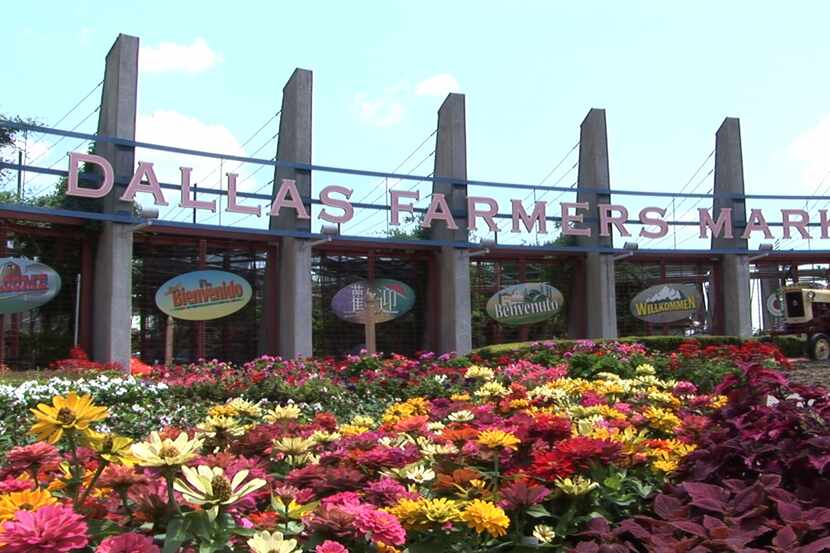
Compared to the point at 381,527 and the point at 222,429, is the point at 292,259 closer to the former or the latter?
the point at 222,429

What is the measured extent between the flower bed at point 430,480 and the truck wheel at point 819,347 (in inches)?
694

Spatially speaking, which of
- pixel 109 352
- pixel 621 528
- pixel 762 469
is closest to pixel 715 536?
pixel 621 528

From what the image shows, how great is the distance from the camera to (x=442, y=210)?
21.5m

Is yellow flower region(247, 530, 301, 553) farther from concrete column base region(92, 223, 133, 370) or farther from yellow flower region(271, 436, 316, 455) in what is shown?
concrete column base region(92, 223, 133, 370)

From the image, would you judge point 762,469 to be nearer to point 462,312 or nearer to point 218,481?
point 218,481

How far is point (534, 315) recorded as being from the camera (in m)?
23.9

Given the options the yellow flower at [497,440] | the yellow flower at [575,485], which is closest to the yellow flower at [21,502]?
the yellow flower at [497,440]

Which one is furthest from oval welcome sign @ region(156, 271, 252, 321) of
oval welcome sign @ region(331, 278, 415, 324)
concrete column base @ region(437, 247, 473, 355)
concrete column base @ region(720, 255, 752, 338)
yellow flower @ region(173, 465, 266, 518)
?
yellow flower @ region(173, 465, 266, 518)

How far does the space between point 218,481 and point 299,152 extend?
62.5 ft

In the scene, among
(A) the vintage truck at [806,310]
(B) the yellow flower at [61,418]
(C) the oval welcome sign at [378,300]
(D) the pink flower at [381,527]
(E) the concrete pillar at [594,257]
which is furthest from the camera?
(E) the concrete pillar at [594,257]

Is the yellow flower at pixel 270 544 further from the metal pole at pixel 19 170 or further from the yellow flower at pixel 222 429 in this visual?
the metal pole at pixel 19 170

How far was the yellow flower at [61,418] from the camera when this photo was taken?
2.04 m

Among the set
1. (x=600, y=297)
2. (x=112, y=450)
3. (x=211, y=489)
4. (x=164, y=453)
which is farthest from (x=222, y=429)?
(x=600, y=297)

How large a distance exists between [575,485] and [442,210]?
1917 centimetres
